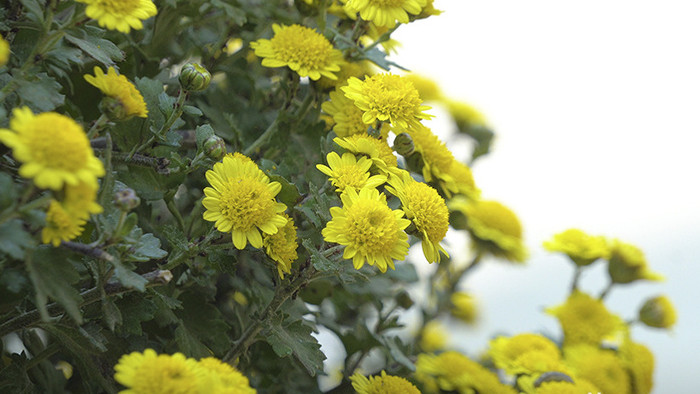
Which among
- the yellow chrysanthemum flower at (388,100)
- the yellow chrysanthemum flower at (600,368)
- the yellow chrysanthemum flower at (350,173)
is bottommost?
the yellow chrysanthemum flower at (600,368)

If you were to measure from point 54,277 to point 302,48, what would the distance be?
14.7 inches

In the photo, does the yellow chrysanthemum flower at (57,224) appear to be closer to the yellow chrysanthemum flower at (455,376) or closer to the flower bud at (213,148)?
the flower bud at (213,148)

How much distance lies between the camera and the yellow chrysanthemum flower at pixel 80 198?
0.45 meters

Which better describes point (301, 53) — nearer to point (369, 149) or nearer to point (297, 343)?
point (369, 149)

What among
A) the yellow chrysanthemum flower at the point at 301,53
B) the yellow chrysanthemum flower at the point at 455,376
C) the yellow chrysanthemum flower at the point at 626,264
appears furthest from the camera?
the yellow chrysanthemum flower at the point at 626,264

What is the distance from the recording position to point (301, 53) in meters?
0.76

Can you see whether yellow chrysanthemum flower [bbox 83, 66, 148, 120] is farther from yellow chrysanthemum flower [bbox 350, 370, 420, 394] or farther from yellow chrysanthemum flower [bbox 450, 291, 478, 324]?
yellow chrysanthemum flower [bbox 450, 291, 478, 324]

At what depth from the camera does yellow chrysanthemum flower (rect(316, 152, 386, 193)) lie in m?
0.63

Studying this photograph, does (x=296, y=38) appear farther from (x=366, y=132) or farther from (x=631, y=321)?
(x=631, y=321)

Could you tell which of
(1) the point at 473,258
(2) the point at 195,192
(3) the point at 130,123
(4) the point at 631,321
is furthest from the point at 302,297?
(4) the point at 631,321

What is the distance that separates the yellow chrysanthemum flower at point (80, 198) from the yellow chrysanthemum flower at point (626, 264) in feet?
2.87

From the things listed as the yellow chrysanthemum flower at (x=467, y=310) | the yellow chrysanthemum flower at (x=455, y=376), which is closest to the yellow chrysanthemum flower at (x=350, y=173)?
the yellow chrysanthemum flower at (x=455, y=376)

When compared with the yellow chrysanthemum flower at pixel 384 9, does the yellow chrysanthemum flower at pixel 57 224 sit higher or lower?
lower

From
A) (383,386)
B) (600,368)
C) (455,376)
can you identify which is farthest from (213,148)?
(600,368)
